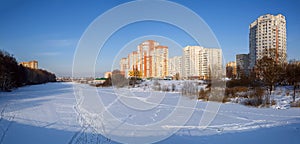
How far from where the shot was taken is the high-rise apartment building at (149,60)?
556cm

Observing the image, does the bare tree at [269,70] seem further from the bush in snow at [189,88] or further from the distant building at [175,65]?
the distant building at [175,65]

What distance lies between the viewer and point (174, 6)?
3641 mm

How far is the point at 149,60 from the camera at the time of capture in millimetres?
5945

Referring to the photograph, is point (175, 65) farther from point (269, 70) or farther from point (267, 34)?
point (267, 34)

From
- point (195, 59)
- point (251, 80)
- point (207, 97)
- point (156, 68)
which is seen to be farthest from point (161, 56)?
point (251, 80)

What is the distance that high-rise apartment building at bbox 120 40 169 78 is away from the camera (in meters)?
5.56

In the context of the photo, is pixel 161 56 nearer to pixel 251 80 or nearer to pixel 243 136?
pixel 243 136

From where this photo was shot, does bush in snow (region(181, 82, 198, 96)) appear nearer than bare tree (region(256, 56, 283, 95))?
No

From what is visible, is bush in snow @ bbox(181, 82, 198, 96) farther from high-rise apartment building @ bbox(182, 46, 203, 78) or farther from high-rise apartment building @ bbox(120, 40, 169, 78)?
high-rise apartment building @ bbox(120, 40, 169, 78)

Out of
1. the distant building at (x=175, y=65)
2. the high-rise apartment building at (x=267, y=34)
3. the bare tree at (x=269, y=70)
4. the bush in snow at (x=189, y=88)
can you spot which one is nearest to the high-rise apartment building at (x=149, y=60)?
the distant building at (x=175, y=65)

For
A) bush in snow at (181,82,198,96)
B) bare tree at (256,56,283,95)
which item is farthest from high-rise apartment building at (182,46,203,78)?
bare tree at (256,56,283,95)

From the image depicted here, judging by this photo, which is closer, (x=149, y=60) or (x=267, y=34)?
(x=149, y=60)

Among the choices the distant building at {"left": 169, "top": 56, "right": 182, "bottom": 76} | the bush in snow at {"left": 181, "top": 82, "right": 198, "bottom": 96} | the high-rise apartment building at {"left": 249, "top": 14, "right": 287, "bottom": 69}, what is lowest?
the bush in snow at {"left": 181, "top": 82, "right": 198, "bottom": 96}

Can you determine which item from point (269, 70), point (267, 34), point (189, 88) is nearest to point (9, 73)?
point (189, 88)
